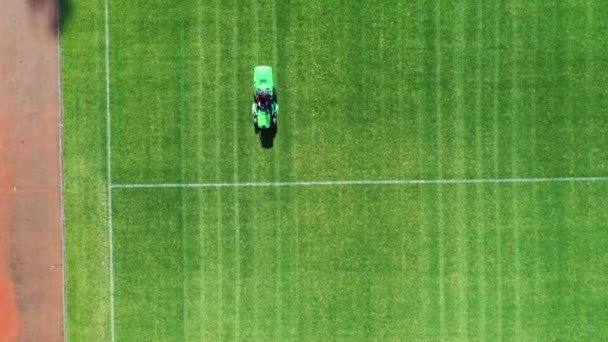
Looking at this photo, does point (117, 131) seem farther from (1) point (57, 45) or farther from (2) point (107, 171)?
(1) point (57, 45)

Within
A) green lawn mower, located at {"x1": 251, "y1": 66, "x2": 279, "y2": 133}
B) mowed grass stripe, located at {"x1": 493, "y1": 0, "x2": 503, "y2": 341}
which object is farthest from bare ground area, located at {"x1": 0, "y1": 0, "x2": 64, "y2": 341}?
mowed grass stripe, located at {"x1": 493, "y1": 0, "x2": 503, "y2": 341}

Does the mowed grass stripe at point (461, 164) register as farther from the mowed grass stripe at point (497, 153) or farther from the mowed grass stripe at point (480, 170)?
the mowed grass stripe at point (497, 153)

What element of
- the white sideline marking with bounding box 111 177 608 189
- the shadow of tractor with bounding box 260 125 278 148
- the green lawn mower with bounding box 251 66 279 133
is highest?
the green lawn mower with bounding box 251 66 279 133

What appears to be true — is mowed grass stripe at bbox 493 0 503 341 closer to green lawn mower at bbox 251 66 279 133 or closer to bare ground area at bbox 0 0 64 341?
green lawn mower at bbox 251 66 279 133

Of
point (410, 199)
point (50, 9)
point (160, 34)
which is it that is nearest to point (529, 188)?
point (410, 199)

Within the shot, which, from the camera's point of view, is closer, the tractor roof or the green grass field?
the tractor roof
